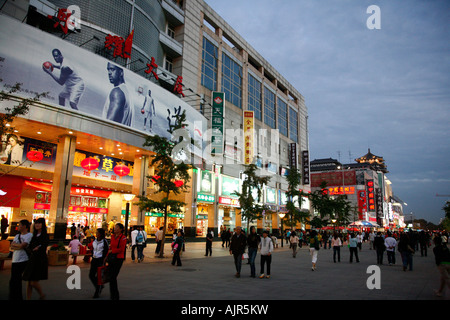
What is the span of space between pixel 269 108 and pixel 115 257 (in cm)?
5515

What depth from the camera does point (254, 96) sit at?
54.9 m

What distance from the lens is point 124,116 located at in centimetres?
2581

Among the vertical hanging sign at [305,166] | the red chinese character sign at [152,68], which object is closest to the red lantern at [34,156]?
the red chinese character sign at [152,68]

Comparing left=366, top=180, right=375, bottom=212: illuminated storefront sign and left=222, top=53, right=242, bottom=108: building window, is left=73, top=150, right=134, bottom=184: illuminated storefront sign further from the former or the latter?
left=366, top=180, right=375, bottom=212: illuminated storefront sign

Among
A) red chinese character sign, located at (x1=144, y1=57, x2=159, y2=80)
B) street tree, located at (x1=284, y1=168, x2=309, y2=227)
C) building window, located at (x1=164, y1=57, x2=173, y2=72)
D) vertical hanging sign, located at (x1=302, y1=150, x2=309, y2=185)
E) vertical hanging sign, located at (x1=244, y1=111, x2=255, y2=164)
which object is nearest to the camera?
red chinese character sign, located at (x1=144, y1=57, x2=159, y2=80)

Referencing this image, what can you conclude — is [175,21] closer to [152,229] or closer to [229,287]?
[152,229]

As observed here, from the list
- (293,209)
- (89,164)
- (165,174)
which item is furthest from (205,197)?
(165,174)

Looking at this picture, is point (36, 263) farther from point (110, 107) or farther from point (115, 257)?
point (110, 107)

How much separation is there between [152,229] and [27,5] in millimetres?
23927

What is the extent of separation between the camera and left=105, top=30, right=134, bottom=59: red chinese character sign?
26.1m

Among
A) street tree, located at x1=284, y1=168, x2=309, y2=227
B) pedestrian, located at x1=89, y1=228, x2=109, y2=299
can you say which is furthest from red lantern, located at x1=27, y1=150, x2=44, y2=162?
street tree, located at x1=284, y1=168, x2=309, y2=227

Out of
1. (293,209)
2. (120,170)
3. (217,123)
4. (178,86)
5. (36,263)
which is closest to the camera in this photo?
(36,263)

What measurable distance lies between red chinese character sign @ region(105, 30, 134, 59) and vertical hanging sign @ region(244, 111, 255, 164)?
958 inches
